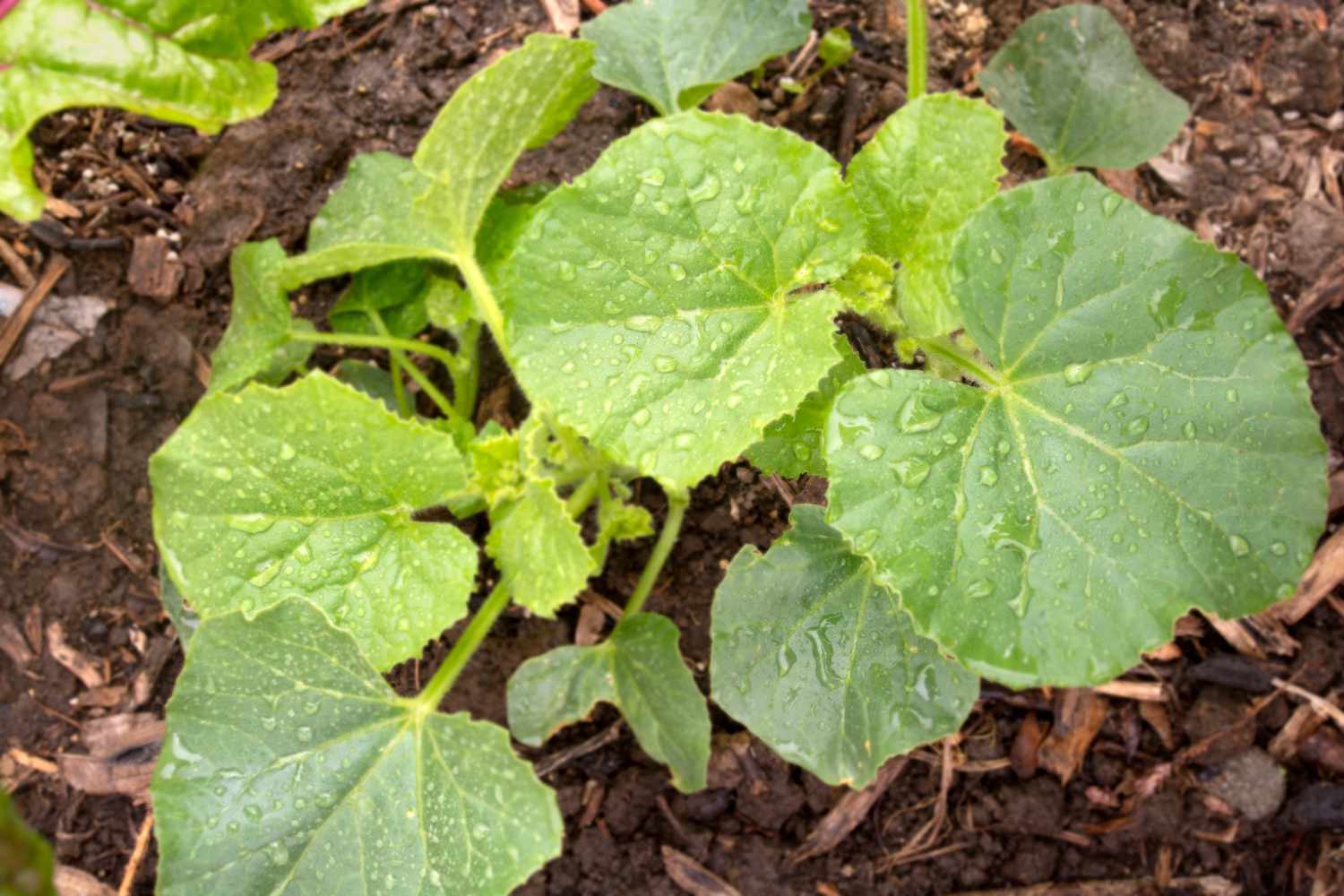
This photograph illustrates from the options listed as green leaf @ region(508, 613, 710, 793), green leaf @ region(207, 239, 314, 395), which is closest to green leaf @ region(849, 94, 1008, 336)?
green leaf @ region(508, 613, 710, 793)

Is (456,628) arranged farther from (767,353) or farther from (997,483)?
(997,483)

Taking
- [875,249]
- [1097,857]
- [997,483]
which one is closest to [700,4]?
[875,249]

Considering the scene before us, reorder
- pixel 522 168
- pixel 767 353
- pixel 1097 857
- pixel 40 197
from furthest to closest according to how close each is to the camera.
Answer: pixel 522 168
pixel 1097 857
pixel 40 197
pixel 767 353

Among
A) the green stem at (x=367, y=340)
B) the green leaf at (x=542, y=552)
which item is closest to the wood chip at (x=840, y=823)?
the green leaf at (x=542, y=552)

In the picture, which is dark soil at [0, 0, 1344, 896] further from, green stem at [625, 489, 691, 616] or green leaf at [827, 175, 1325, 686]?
green leaf at [827, 175, 1325, 686]

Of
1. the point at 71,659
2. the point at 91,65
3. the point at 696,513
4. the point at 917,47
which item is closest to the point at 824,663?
the point at 696,513
